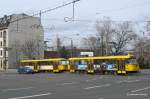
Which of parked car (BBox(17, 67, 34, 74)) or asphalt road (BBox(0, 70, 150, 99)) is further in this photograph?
parked car (BBox(17, 67, 34, 74))

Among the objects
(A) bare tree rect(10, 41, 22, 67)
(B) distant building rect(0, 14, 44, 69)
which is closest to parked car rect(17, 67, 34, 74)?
(B) distant building rect(0, 14, 44, 69)

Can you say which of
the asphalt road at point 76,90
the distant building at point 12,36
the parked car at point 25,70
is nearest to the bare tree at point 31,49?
the distant building at point 12,36

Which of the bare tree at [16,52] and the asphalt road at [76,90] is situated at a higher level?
the bare tree at [16,52]

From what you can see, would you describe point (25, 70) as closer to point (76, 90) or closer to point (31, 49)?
point (31, 49)

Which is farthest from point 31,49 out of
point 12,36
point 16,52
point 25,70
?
point 25,70

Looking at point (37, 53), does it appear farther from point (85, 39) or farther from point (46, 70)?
point (46, 70)

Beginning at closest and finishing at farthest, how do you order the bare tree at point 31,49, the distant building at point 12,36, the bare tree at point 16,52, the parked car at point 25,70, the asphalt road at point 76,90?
the asphalt road at point 76,90 → the parked car at point 25,70 → the distant building at point 12,36 → the bare tree at point 31,49 → the bare tree at point 16,52

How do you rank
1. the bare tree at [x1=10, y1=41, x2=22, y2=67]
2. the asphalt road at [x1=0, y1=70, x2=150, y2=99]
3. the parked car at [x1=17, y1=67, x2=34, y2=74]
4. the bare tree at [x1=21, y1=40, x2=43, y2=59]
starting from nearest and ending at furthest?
1. the asphalt road at [x1=0, y1=70, x2=150, y2=99]
2. the parked car at [x1=17, y1=67, x2=34, y2=74]
3. the bare tree at [x1=21, y1=40, x2=43, y2=59]
4. the bare tree at [x1=10, y1=41, x2=22, y2=67]

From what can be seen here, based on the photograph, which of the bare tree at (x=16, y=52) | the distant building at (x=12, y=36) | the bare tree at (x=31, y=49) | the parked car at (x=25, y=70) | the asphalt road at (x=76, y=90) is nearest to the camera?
the asphalt road at (x=76, y=90)

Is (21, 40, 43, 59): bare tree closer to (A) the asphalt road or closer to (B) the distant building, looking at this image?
(B) the distant building

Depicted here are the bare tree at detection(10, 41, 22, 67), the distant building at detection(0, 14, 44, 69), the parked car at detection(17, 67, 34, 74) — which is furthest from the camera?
the bare tree at detection(10, 41, 22, 67)

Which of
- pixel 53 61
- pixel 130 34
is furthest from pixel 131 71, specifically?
pixel 130 34

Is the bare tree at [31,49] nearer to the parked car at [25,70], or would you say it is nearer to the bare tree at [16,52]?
the bare tree at [16,52]

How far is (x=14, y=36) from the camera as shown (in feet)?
363
